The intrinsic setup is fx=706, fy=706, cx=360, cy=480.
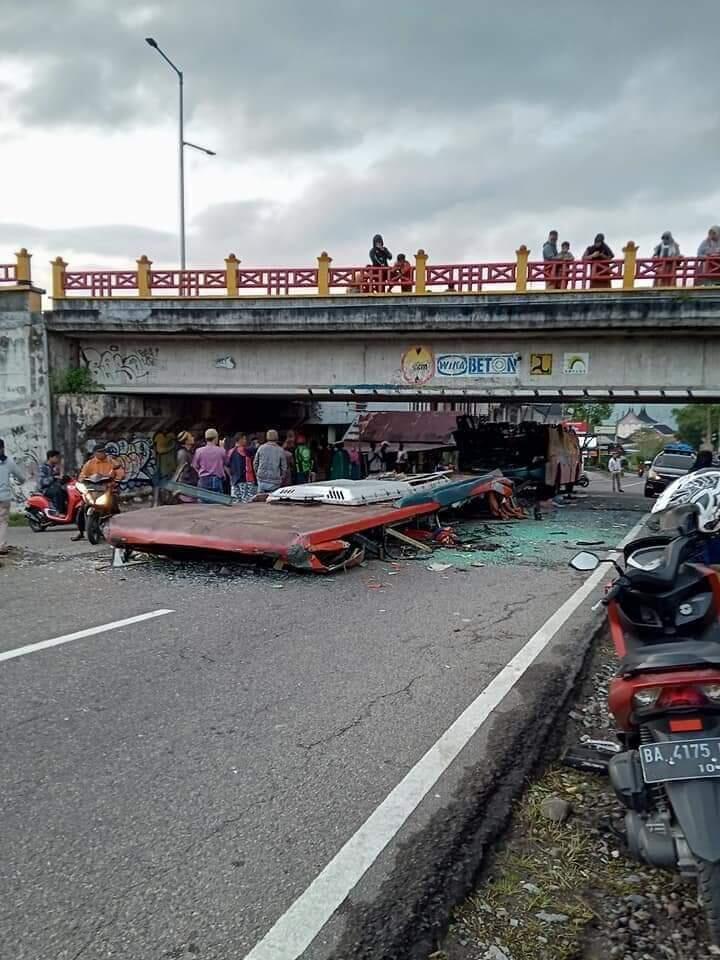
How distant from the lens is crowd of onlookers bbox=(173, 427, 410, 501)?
11.8m

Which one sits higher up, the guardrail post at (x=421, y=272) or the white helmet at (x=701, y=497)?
the guardrail post at (x=421, y=272)

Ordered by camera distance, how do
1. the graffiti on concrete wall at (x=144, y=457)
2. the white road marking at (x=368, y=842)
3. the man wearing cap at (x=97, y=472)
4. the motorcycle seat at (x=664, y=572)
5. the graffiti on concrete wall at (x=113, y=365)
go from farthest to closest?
the graffiti on concrete wall at (x=144, y=457) → the graffiti on concrete wall at (x=113, y=365) → the man wearing cap at (x=97, y=472) → the motorcycle seat at (x=664, y=572) → the white road marking at (x=368, y=842)

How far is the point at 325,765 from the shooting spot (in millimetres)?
3619

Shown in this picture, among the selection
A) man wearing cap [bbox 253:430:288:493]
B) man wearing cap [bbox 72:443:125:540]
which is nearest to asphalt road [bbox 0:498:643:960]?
man wearing cap [bbox 72:443:125:540]

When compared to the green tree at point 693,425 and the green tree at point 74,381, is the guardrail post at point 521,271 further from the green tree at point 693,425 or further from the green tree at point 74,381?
the green tree at point 693,425

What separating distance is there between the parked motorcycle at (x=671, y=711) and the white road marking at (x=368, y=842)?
96cm

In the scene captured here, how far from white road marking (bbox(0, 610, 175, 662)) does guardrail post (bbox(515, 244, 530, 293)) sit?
1175cm

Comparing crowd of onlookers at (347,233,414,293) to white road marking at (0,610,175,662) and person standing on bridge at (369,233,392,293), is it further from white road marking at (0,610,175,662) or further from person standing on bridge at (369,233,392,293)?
white road marking at (0,610,175,662)

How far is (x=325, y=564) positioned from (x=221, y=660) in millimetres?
3167

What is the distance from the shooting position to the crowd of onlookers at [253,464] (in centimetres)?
1180

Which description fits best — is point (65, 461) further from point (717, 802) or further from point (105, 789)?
point (717, 802)

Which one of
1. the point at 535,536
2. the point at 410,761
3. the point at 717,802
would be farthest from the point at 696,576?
the point at 535,536

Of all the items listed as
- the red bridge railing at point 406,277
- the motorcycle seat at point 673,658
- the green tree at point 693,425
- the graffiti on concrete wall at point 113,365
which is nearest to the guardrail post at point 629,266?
the red bridge railing at point 406,277

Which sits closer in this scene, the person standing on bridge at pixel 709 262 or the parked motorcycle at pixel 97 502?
the parked motorcycle at pixel 97 502
